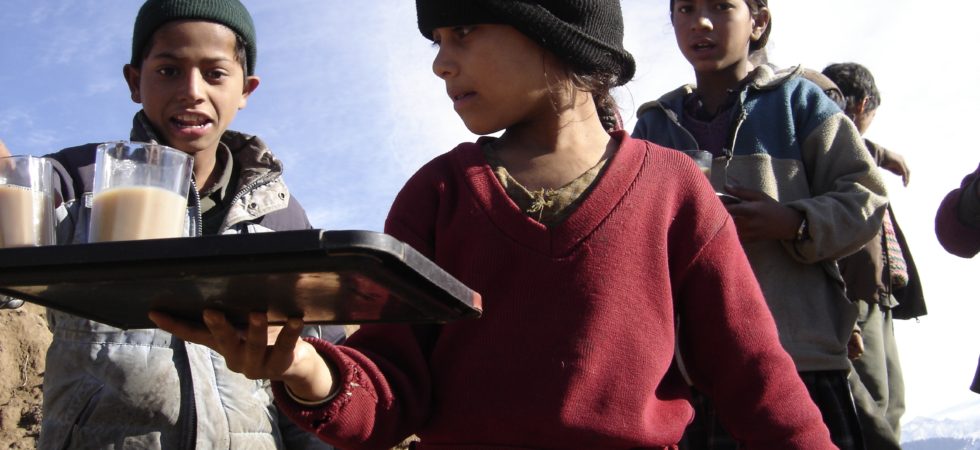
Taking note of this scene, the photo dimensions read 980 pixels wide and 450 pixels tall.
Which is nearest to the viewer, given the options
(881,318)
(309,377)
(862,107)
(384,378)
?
(309,377)

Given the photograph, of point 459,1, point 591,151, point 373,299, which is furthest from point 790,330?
point 373,299

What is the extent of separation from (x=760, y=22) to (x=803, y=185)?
83 cm

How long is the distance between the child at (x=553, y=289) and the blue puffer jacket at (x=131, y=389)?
0.89 metres

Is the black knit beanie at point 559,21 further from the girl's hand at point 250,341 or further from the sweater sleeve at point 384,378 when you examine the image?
the girl's hand at point 250,341

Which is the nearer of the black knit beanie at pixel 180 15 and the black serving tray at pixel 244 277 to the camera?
the black serving tray at pixel 244 277

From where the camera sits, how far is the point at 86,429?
2.86 meters

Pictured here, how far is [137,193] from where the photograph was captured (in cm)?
204

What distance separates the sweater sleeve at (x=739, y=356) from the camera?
228cm

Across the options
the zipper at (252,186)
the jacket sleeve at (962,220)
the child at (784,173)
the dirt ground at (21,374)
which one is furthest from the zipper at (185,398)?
the dirt ground at (21,374)

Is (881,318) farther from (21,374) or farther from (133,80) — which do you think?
(21,374)

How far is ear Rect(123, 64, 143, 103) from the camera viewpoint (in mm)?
3553

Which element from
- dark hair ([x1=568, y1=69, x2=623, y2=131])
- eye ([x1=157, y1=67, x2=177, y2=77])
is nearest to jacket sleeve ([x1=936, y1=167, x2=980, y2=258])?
dark hair ([x1=568, y1=69, x2=623, y2=131])

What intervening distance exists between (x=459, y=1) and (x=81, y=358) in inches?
58.4

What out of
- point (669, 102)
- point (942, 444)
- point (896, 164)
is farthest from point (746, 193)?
point (942, 444)
